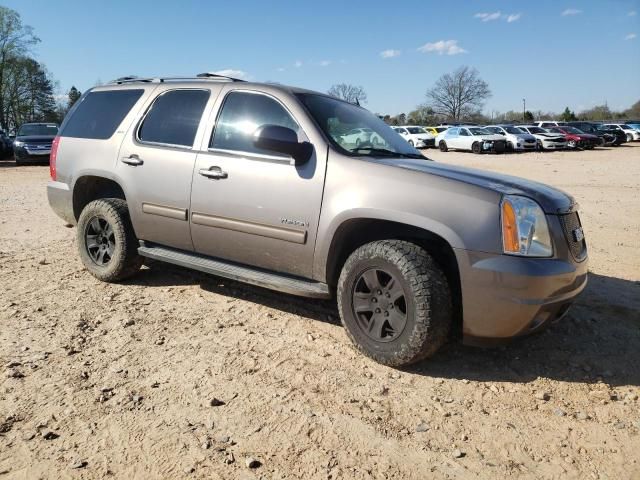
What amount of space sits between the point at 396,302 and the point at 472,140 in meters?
26.9

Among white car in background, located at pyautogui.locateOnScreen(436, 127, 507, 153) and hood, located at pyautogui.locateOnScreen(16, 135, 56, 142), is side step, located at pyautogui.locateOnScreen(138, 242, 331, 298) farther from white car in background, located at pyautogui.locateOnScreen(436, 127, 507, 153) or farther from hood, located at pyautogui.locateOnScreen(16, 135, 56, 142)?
white car in background, located at pyautogui.locateOnScreen(436, 127, 507, 153)

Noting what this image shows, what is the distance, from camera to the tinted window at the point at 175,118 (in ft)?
13.6

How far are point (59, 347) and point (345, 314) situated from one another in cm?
195

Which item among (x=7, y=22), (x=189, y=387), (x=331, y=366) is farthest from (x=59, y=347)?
(x=7, y=22)

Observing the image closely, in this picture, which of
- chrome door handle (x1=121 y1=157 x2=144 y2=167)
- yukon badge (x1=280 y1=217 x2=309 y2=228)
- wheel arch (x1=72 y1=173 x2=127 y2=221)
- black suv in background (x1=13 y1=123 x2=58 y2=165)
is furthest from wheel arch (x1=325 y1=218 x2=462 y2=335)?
black suv in background (x1=13 y1=123 x2=58 y2=165)

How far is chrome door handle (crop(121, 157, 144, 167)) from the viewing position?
4281 mm

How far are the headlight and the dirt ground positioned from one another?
0.84 meters

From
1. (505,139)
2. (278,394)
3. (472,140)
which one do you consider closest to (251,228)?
(278,394)

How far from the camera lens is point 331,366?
324cm

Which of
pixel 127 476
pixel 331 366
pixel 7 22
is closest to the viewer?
pixel 127 476

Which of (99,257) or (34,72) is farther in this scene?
(34,72)

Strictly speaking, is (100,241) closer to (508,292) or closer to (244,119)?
(244,119)

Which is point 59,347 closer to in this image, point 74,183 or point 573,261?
point 74,183

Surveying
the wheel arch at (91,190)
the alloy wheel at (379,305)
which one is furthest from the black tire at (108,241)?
the alloy wheel at (379,305)
